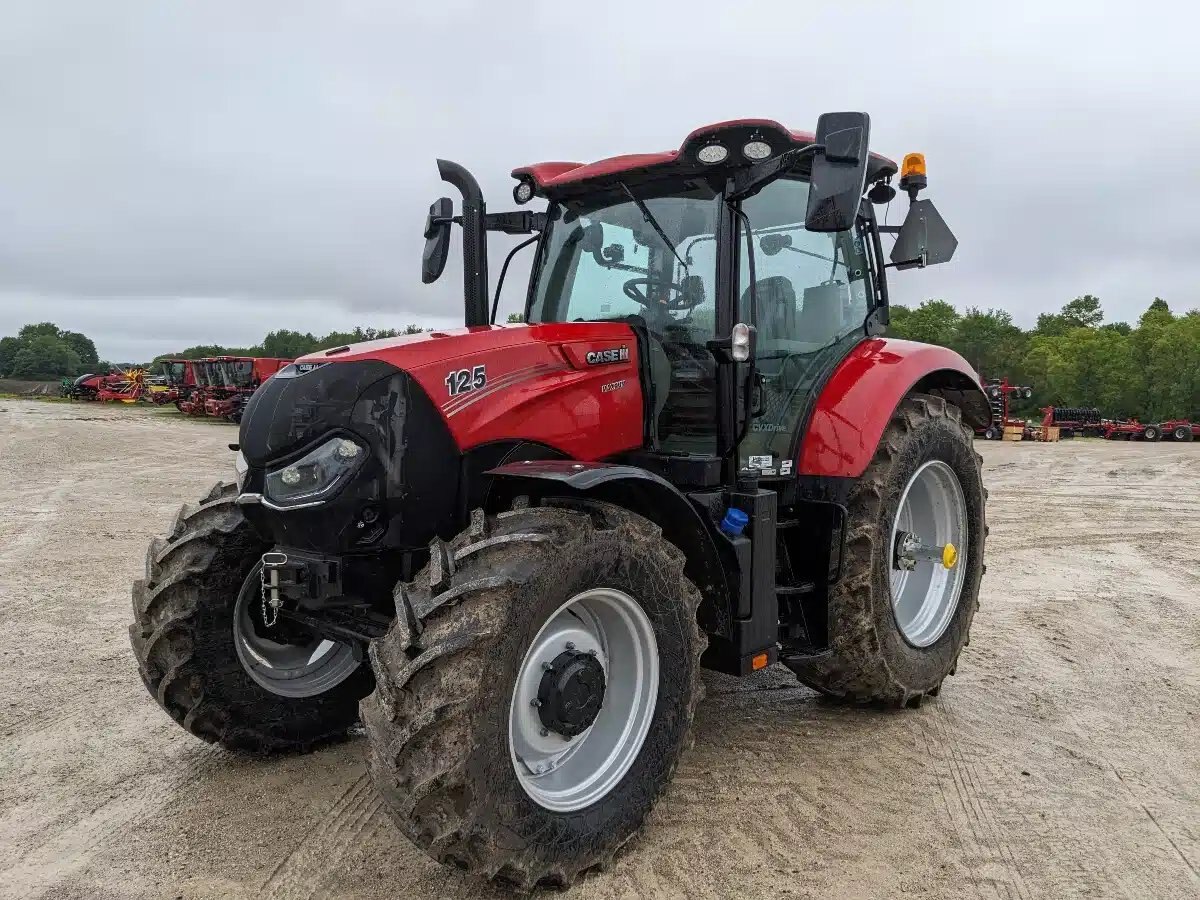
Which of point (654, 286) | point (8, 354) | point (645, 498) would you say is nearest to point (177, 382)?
point (654, 286)

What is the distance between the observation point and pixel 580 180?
3818 mm

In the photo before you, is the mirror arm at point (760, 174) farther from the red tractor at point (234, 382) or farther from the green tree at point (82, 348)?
the green tree at point (82, 348)

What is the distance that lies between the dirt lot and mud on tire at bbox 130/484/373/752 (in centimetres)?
21

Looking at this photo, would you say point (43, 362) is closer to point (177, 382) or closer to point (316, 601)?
point (177, 382)

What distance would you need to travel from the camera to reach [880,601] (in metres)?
3.87

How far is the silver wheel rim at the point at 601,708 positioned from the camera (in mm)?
2754

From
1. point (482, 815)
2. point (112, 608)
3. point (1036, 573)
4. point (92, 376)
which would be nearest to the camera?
point (482, 815)

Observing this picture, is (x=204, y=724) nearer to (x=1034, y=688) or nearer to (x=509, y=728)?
(x=509, y=728)

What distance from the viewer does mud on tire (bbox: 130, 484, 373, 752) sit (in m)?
3.31

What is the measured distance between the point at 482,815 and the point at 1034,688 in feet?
10.7

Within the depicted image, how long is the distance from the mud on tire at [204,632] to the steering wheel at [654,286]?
71.3 inches

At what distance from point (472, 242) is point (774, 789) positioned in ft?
7.68

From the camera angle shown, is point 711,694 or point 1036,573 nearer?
point 711,694

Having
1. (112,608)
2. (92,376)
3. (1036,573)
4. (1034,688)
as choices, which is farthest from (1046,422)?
(92,376)
